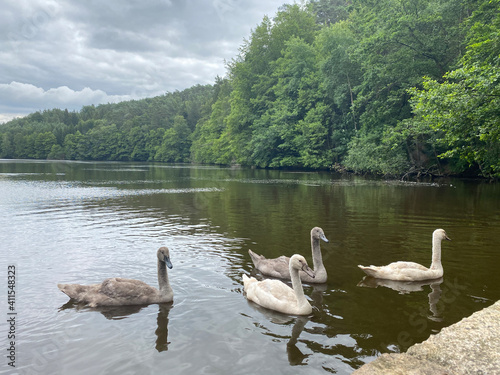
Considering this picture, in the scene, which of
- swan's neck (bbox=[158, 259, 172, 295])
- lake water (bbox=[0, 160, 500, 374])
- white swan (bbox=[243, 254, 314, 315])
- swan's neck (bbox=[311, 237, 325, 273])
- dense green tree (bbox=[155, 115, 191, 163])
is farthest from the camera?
dense green tree (bbox=[155, 115, 191, 163])

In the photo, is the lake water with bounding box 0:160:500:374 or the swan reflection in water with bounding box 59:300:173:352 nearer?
the lake water with bounding box 0:160:500:374

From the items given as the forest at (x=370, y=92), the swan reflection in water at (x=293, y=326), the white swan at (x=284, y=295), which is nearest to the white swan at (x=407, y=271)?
the swan reflection in water at (x=293, y=326)

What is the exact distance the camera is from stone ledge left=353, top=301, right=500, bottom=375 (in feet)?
13.7

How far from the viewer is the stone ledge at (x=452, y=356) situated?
4.19 meters

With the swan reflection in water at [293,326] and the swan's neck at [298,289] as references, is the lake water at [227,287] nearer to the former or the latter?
the swan reflection in water at [293,326]

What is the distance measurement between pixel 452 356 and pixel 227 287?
5.43 meters

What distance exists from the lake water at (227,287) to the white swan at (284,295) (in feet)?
0.61

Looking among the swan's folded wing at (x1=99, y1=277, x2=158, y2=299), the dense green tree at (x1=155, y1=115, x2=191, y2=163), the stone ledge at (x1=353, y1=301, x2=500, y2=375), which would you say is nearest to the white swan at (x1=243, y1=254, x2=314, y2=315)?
the swan's folded wing at (x1=99, y1=277, x2=158, y2=299)

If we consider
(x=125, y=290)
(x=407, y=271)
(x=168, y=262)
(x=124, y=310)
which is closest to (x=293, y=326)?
(x=168, y=262)

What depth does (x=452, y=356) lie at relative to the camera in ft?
14.6

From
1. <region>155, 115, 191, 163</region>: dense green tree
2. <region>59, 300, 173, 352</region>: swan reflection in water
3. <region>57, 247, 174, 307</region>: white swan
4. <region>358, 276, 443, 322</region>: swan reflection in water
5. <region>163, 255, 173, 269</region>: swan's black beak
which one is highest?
<region>155, 115, 191, 163</region>: dense green tree

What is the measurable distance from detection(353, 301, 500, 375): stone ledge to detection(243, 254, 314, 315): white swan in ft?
9.19

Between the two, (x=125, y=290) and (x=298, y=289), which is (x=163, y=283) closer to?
(x=125, y=290)

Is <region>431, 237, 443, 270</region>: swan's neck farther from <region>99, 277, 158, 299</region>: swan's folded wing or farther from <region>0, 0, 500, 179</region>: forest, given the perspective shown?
<region>0, 0, 500, 179</region>: forest
